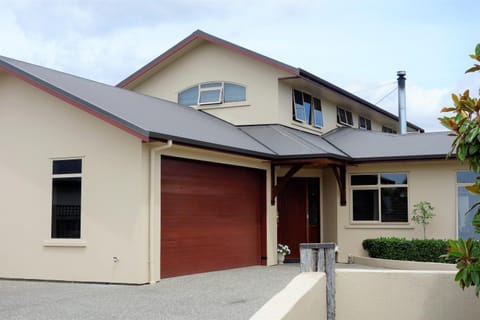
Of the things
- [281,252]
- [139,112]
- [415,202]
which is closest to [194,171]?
[139,112]

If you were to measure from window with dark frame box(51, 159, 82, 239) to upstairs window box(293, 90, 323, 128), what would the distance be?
7936 mm

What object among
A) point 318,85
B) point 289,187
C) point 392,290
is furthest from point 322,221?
point 392,290

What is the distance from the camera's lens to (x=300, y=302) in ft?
21.8

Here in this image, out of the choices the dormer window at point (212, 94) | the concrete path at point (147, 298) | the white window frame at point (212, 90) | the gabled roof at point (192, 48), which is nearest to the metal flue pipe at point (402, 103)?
the gabled roof at point (192, 48)

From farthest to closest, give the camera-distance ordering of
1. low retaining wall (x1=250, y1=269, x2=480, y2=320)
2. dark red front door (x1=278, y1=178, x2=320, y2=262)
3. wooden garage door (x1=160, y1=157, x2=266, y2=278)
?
1. dark red front door (x1=278, y1=178, x2=320, y2=262)
2. wooden garage door (x1=160, y1=157, x2=266, y2=278)
3. low retaining wall (x1=250, y1=269, x2=480, y2=320)

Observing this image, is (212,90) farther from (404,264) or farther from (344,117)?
(404,264)

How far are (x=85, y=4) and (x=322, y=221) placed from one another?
9.06 m

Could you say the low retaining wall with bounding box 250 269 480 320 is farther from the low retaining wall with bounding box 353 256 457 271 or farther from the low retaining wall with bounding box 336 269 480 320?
the low retaining wall with bounding box 353 256 457 271

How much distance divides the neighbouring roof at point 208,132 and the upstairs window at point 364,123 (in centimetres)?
384

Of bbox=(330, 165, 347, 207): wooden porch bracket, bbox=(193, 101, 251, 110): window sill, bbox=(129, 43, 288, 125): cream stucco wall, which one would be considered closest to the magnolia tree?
bbox=(330, 165, 347, 207): wooden porch bracket

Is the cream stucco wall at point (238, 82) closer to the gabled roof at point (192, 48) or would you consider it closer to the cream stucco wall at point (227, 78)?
the cream stucco wall at point (227, 78)

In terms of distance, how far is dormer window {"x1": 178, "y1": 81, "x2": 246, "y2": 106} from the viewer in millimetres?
18984

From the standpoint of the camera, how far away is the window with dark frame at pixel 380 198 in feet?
59.1

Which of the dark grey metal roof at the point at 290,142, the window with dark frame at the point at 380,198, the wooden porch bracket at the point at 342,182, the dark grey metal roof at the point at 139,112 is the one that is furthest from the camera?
the wooden porch bracket at the point at 342,182
